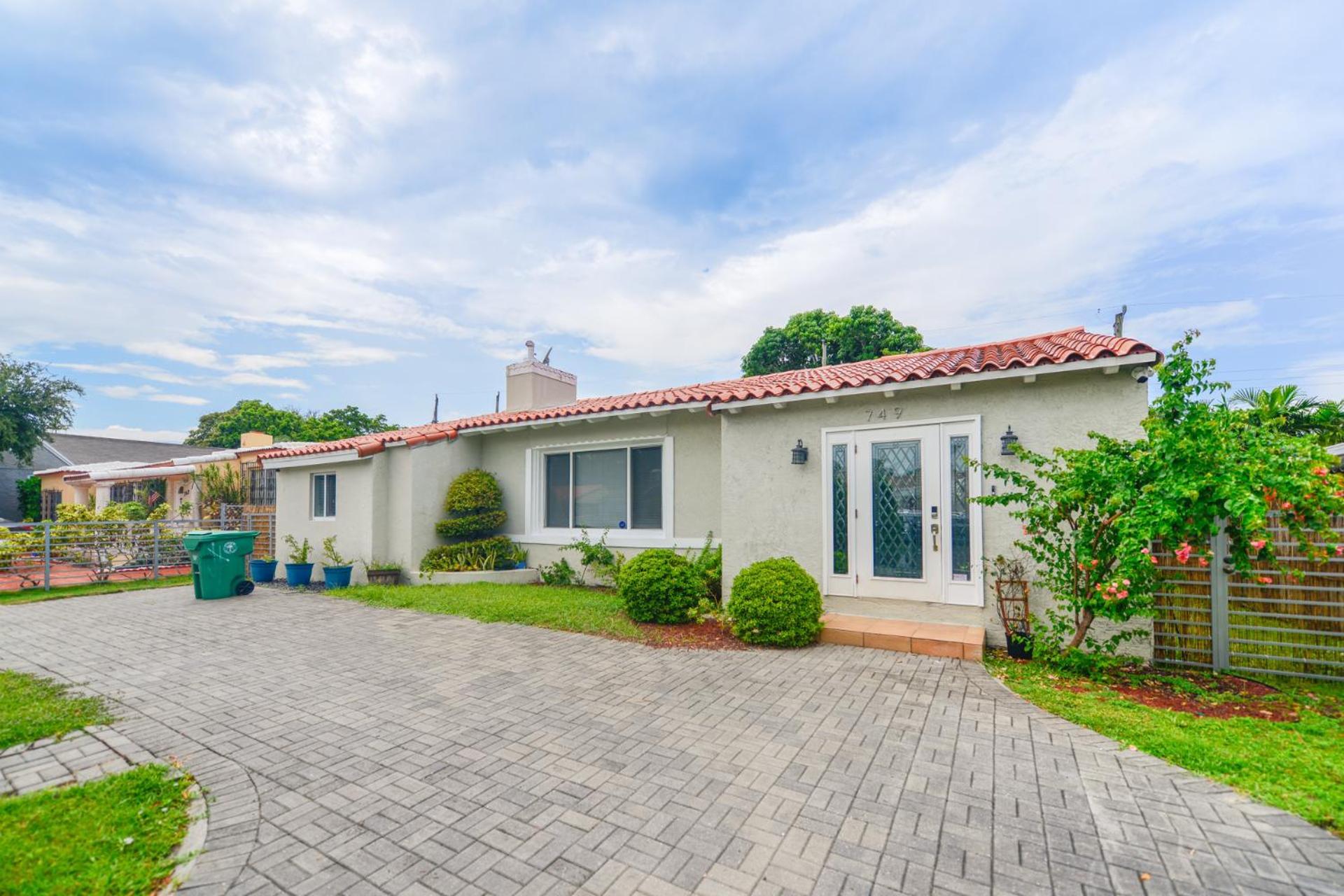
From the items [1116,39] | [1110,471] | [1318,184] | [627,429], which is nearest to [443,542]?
[627,429]

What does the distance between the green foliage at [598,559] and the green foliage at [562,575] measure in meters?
0.14

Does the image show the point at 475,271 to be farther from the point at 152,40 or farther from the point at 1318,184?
the point at 1318,184

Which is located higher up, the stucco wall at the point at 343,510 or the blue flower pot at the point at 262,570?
the stucco wall at the point at 343,510

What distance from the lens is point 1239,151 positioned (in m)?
9.02

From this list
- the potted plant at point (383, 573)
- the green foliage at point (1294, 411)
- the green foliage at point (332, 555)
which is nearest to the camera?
the green foliage at point (1294, 411)

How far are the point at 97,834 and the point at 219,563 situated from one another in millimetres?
9263

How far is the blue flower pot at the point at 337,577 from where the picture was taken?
11.3 m

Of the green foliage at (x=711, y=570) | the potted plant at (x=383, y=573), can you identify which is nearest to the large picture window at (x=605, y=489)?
the green foliage at (x=711, y=570)

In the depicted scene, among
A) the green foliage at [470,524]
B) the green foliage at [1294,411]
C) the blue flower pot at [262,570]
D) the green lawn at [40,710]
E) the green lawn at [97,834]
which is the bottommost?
the blue flower pot at [262,570]

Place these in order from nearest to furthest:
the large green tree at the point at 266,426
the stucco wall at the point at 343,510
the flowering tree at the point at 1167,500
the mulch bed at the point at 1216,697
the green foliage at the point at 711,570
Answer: the flowering tree at the point at 1167,500, the mulch bed at the point at 1216,697, the green foliage at the point at 711,570, the stucco wall at the point at 343,510, the large green tree at the point at 266,426

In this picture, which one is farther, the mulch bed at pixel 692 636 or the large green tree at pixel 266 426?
the large green tree at pixel 266 426

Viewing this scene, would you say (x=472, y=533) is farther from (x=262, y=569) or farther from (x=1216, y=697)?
(x=1216, y=697)

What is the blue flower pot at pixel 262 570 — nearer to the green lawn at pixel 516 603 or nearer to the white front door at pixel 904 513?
the green lawn at pixel 516 603

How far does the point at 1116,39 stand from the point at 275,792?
12772 mm
